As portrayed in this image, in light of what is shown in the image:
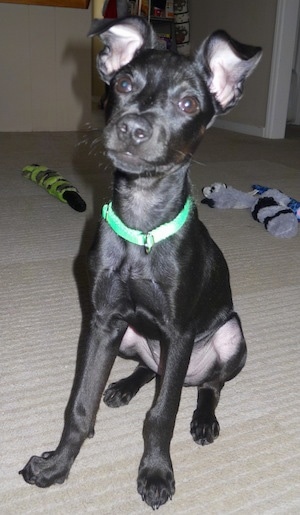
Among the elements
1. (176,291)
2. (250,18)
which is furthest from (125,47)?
(250,18)

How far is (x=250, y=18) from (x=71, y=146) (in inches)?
107

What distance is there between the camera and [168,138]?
1.28 metres

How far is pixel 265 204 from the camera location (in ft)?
10.3

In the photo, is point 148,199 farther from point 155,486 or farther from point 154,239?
point 155,486

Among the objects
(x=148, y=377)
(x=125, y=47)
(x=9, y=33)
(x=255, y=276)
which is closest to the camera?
(x=125, y=47)

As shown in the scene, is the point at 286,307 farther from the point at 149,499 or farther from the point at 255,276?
the point at 149,499

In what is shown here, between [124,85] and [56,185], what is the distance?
2.10 metres

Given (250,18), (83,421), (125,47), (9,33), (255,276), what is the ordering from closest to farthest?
(83,421), (125,47), (255,276), (9,33), (250,18)

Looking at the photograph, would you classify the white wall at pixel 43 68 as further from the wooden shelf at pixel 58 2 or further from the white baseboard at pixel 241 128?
the white baseboard at pixel 241 128

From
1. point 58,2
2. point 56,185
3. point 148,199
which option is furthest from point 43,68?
point 148,199

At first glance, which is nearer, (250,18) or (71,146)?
(71,146)

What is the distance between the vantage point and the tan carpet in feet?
4.26

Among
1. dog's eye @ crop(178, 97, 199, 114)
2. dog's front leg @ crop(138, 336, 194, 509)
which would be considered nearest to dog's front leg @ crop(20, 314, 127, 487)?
dog's front leg @ crop(138, 336, 194, 509)

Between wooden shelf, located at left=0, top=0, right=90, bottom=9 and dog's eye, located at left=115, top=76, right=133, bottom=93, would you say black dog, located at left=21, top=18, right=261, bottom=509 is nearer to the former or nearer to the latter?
dog's eye, located at left=115, top=76, right=133, bottom=93
